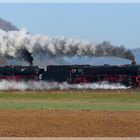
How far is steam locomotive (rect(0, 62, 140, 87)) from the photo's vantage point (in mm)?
59781

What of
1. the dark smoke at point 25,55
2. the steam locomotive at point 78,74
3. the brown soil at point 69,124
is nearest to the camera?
the brown soil at point 69,124

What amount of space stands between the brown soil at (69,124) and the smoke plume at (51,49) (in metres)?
40.1

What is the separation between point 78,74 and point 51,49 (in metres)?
9.64

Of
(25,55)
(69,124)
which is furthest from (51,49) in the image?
(69,124)

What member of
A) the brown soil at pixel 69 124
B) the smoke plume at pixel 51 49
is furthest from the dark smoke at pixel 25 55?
the brown soil at pixel 69 124

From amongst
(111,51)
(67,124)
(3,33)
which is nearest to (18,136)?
(67,124)

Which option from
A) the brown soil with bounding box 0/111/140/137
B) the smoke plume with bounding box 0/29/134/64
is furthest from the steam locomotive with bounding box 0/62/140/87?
the brown soil with bounding box 0/111/140/137

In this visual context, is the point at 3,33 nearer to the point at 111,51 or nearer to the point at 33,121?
the point at 111,51

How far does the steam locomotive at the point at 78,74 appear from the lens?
5978 cm

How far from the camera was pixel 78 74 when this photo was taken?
6006 cm

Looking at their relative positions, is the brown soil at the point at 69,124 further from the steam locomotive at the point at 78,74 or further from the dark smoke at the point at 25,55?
the dark smoke at the point at 25,55

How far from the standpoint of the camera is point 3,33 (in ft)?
249

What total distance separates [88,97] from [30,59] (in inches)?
992

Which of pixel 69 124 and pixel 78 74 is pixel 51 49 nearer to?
pixel 78 74
